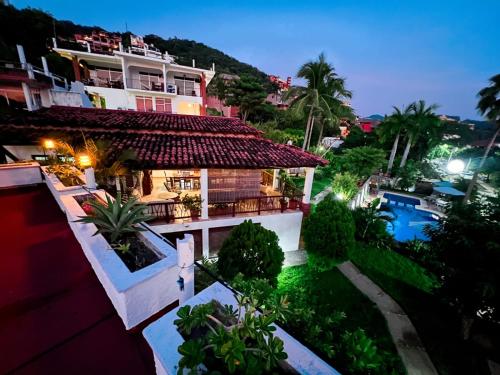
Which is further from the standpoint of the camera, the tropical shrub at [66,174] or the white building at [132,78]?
the white building at [132,78]

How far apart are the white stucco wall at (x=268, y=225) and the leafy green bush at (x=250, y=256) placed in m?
2.55

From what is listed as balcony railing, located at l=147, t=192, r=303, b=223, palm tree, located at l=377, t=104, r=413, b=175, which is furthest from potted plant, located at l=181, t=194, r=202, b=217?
palm tree, located at l=377, t=104, r=413, b=175

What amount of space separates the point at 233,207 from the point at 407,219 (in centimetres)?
1964

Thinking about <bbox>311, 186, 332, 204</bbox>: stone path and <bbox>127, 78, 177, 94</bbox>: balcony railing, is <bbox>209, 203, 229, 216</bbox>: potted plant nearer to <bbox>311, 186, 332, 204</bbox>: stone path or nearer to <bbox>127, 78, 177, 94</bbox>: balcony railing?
<bbox>311, 186, 332, 204</bbox>: stone path

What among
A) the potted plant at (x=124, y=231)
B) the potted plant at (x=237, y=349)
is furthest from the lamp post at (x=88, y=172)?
the potted plant at (x=237, y=349)

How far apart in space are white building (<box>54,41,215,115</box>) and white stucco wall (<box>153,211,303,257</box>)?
14694 millimetres

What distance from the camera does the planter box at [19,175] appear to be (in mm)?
7176

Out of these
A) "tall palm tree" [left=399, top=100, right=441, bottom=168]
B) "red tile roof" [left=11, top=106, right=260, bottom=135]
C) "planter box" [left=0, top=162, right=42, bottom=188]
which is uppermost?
"tall palm tree" [left=399, top=100, right=441, bottom=168]

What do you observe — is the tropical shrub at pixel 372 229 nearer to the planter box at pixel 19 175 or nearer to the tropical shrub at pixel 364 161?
the tropical shrub at pixel 364 161

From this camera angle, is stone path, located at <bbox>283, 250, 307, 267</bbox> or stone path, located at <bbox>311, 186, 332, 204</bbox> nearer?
stone path, located at <bbox>283, 250, 307, 267</bbox>

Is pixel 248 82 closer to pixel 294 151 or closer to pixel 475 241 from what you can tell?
pixel 294 151

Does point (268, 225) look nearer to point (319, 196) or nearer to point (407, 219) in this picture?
point (319, 196)

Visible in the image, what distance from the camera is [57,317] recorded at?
2.87 m

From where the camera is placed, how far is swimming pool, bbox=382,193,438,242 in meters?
18.5
